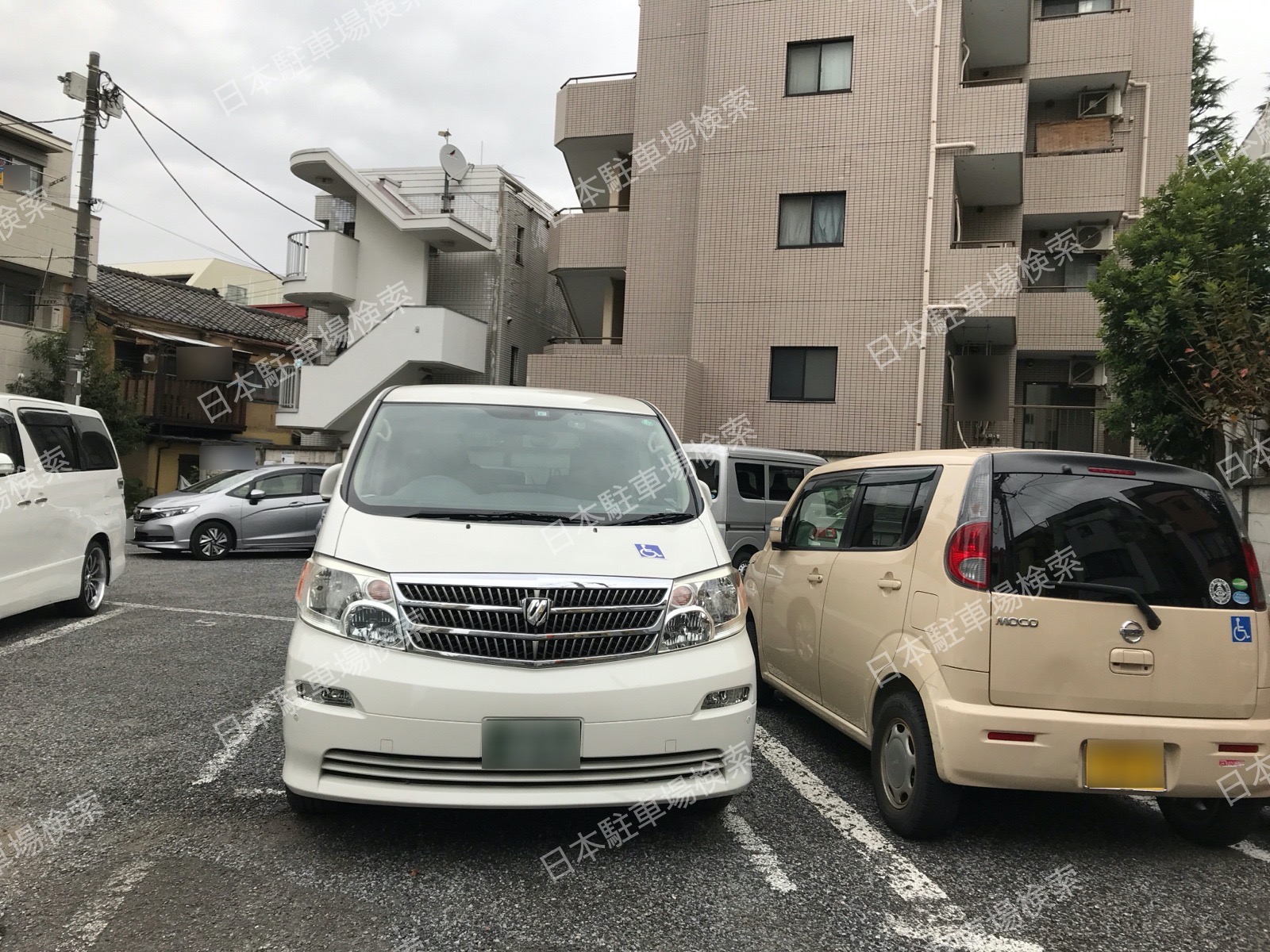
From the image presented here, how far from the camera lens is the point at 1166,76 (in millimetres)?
16797

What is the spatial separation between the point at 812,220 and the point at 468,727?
45.6ft

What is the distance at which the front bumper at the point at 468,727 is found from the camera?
3.06m

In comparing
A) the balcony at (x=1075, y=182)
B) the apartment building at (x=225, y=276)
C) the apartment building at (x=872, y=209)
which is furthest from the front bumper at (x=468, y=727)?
the apartment building at (x=225, y=276)

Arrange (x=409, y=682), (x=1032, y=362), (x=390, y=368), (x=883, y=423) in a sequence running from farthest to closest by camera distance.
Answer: (x=390, y=368), (x=1032, y=362), (x=883, y=423), (x=409, y=682)

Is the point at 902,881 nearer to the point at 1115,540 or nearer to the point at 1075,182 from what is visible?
the point at 1115,540

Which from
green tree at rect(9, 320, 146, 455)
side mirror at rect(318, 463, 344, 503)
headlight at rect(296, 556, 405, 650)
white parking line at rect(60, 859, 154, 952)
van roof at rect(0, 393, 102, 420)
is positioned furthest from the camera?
green tree at rect(9, 320, 146, 455)

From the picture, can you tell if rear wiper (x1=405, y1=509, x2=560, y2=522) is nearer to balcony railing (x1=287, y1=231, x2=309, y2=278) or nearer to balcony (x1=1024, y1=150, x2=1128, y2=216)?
balcony (x1=1024, y1=150, x2=1128, y2=216)

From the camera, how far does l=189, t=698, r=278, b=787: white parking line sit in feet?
13.5

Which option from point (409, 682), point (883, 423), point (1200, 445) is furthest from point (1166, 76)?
point (409, 682)

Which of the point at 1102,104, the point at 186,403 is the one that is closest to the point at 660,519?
the point at 1102,104

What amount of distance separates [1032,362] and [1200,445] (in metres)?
9.72

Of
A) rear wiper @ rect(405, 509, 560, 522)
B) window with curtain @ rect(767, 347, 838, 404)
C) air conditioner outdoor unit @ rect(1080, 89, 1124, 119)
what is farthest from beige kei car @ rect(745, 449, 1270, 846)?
air conditioner outdoor unit @ rect(1080, 89, 1124, 119)

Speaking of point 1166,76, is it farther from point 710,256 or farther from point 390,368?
point 390,368

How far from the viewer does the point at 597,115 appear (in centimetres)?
1773
